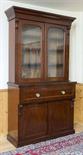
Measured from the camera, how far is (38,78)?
3172mm

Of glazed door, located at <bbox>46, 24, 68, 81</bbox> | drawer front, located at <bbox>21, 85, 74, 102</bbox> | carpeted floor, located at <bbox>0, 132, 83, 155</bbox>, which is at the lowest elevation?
carpeted floor, located at <bbox>0, 132, 83, 155</bbox>

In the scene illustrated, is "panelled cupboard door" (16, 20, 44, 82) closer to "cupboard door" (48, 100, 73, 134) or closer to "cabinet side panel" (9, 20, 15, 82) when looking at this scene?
"cabinet side panel" (9, 20, 15, 82)

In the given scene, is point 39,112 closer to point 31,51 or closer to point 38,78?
point 38,78

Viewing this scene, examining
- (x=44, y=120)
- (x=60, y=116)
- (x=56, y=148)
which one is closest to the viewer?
(x=56, y=148)

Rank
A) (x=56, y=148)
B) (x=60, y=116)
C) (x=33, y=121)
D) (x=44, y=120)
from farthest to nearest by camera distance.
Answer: (x=60, y=116)
(x=44, y=120)
(x=33, y=121)
(x=56, y=148)

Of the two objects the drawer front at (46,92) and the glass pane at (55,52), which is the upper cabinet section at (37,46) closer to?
the glass pane at (55,52)

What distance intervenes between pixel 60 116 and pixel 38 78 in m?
0.72

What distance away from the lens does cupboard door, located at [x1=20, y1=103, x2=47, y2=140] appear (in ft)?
9.73

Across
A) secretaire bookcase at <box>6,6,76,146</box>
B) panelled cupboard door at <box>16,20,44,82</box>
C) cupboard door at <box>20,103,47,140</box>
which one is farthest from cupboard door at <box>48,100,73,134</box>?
panelled cupboard door at <box>16,20,44,82</box>

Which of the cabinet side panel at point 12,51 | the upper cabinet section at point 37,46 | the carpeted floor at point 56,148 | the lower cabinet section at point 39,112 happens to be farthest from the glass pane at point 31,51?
the carpeted floor at point 56,148

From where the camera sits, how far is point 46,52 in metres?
3.24

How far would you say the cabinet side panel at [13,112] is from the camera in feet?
9.69

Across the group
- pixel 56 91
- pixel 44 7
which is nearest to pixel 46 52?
pixel 56 91

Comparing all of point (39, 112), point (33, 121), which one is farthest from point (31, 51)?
point (33, 121)
